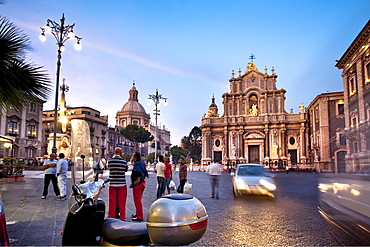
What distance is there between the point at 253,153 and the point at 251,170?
3565 centimetres

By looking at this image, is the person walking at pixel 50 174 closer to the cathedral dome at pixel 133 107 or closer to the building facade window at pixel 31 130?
the building facade window at pixel 31 130

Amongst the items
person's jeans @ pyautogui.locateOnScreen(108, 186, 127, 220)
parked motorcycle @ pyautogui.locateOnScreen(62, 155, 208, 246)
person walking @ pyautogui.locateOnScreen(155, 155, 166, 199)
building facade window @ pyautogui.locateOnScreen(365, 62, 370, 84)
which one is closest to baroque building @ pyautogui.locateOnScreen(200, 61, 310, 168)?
building facade window @ pyautogui.locateOnScreen(365, 62, 370, 84)

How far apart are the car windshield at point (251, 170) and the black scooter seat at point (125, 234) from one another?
9895mm

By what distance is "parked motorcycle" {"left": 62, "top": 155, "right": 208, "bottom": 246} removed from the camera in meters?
2.16

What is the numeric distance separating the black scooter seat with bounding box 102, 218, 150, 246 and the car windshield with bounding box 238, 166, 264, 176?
32.5ft

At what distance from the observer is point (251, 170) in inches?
476

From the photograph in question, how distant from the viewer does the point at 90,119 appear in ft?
183

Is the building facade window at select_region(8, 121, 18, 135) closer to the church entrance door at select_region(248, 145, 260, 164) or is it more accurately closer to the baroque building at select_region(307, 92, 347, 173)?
the church entrance door at select_region(248, 145, 260, 164)

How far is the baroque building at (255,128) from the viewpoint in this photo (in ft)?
146

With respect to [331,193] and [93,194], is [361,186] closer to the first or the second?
[331,193]

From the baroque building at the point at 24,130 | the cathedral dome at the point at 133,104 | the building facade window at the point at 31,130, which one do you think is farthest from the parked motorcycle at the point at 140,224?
the cathedral dome at the point at 133,104

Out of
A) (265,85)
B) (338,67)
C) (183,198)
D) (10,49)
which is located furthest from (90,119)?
(183,198)

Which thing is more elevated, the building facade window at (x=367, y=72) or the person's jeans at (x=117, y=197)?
the building facade window at (x=367, y=72)

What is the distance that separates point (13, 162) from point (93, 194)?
57.1 ft
